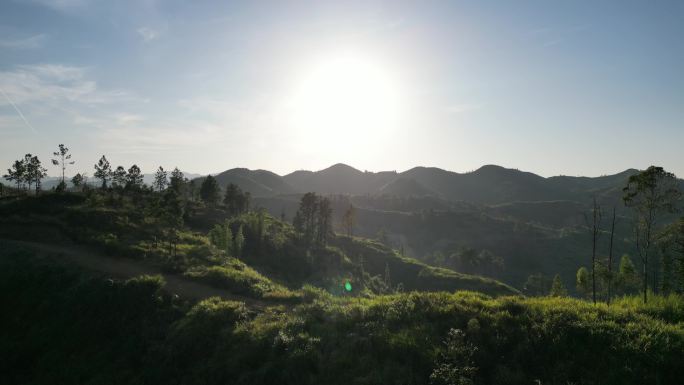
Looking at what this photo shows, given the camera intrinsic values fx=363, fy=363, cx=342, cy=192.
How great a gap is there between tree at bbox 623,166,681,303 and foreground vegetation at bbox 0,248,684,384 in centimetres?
1105

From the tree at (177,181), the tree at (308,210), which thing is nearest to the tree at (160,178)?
the tree at (177,181)

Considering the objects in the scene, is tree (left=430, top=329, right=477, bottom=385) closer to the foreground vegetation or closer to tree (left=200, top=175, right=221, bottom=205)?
the foreground vegetation

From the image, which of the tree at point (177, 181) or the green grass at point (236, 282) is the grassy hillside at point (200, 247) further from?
the tree at point (177, 181)

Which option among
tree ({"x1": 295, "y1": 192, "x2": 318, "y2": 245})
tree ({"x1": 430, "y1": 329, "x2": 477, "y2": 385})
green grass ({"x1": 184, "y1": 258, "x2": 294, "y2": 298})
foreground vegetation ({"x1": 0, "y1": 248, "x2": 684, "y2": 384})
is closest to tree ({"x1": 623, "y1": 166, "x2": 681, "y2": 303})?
foreground vegetation ({"x1": 0, "y1": 248, "x2": 684, "y2": 384})

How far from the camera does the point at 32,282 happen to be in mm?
27359

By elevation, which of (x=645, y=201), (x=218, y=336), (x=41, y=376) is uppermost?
(x=645, y=201)

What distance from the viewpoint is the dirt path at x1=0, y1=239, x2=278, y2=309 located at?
90.0ft

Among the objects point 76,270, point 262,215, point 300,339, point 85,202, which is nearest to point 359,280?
point 262,215

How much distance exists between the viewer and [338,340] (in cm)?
1675

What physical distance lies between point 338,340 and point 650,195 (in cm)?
2488

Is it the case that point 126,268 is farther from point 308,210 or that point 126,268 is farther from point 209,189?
point 209,189

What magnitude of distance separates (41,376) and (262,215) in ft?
222

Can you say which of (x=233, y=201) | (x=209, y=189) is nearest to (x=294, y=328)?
(x=233, y=201)

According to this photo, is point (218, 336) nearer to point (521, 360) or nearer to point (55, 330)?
point (55, 330)
